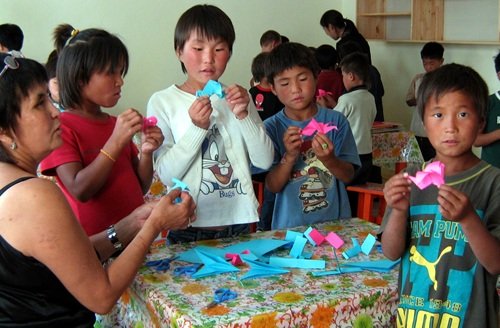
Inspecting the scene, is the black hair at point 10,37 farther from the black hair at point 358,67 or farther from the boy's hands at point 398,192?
the boy's hands at point 398,192

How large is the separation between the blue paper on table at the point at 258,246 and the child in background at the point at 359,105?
2.26 m

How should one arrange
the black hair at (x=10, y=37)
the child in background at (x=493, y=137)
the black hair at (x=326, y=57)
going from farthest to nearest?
the black hair at (x=326, y=57) → the black hair at (x=10, y=37) → the child in background at (x=493, y=137)

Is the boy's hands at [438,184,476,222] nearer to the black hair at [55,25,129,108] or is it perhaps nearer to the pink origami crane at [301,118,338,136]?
the pink origami crane at [301,118,338,136]

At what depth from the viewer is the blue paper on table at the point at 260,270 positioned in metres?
1.53

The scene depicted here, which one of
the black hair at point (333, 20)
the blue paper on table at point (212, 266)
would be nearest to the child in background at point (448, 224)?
the blue paper on table at point (212, 266)

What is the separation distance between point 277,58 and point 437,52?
12.5ft

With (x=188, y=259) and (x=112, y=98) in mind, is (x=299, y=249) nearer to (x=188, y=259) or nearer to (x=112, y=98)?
(x=188, y=259)

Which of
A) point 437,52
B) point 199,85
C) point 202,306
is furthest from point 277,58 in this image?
point 437,52

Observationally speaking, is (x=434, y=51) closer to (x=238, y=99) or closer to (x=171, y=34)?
(x=171, y=34)

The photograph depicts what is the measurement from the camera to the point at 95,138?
1.78 metres

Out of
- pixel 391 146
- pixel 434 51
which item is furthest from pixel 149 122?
pixel 434 51

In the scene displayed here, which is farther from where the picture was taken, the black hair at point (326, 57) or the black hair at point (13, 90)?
the black hair at point (326, 57)

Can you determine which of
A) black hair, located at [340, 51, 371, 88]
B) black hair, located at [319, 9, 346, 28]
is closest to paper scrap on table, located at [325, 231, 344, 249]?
black hair, located at [340, 51, 371, 88]

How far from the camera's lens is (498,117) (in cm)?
316
